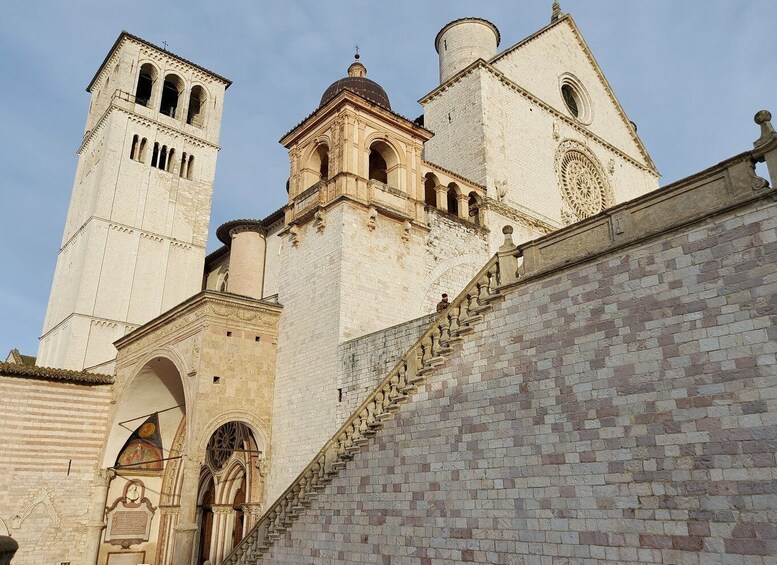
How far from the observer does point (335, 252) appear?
1527cm

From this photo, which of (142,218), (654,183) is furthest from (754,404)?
(142,218)

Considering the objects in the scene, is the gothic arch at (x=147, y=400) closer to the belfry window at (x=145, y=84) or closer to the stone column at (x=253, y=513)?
the stone column at (x=253, y=513)

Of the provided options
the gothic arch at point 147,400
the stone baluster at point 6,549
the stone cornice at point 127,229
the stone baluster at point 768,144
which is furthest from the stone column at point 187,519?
the stone cornice at point 127,229

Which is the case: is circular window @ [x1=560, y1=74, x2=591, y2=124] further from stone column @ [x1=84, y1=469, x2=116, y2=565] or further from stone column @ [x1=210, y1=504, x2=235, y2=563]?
stone column @ [x1=84, y1=469, x2=116, y2=565]

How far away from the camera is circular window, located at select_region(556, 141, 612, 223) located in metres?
22.8

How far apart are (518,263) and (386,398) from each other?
339cm

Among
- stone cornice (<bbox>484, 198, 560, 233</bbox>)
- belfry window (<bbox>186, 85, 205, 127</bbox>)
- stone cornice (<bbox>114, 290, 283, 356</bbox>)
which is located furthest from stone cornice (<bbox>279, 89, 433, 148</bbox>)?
belfry window (<bbox>186, 85, 205, 127</bbox>)

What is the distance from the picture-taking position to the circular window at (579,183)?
74.7 feet

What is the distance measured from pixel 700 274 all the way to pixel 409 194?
Result: 34.1 feet

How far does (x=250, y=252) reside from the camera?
837 inches

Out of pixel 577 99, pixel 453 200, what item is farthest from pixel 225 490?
pixel 577 99

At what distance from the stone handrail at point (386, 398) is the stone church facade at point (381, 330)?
0.15ft

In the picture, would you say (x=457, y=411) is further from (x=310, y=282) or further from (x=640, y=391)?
(x=310, y=282)


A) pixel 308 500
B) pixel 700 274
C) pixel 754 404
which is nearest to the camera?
pixel 754 404
